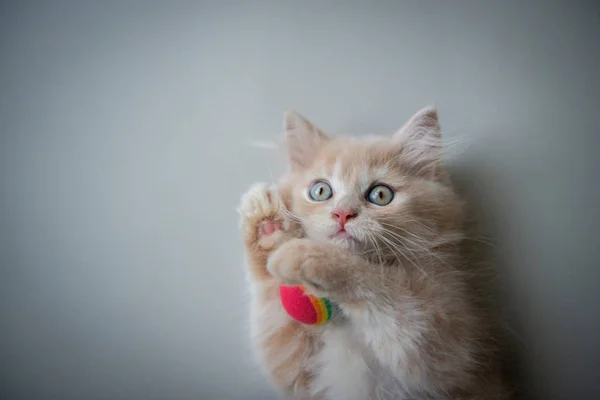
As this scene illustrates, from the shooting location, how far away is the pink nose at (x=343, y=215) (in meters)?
0.85

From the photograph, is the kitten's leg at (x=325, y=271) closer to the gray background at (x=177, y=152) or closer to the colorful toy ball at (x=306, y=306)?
the colorful toy ball at (x=306, y=306)

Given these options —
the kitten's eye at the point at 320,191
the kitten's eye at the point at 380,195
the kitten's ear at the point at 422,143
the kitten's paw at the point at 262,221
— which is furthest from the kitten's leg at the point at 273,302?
the kitten's ear at the point at 422,143

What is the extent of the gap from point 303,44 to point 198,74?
356 millimetres

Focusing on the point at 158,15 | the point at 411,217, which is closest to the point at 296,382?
the point at 411,217

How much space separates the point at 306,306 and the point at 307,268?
0.48ft

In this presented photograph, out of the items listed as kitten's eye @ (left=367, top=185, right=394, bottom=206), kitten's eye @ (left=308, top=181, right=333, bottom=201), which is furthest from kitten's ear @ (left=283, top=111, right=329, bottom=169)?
kitten's eye @ (left=367, top=185, right=394, bottom=206)

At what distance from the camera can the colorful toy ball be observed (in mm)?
814

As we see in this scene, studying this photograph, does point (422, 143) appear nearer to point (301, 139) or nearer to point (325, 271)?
point (301, 139)

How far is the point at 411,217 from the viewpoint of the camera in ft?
3.01

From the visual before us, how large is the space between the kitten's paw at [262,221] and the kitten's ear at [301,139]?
202mm

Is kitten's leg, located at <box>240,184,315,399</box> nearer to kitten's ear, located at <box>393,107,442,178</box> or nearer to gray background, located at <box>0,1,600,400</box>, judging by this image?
gray background, located at <box>0,1,600,400</box>

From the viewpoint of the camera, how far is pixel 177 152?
117 centimetres

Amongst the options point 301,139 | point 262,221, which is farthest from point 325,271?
point 301,139

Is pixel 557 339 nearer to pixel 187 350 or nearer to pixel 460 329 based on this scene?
pixel 460 329
